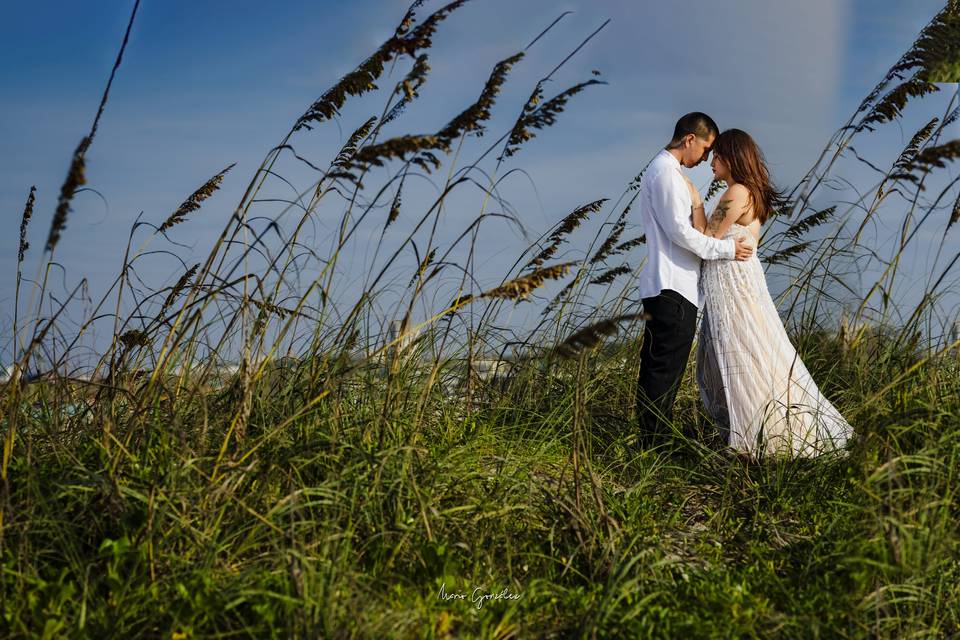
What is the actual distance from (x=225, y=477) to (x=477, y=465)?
1.00 meters

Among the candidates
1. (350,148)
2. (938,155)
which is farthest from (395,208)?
(938,155)

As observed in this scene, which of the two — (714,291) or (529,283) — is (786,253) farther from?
(529,283)

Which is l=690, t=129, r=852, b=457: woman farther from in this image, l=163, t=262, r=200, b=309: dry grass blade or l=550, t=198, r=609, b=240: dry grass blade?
l=163, t=262, r=200, b=309: dry grass blade

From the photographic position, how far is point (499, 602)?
8.86ft

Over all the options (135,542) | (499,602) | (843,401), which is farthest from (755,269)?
(135,542)

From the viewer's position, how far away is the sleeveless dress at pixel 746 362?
14.3 ft

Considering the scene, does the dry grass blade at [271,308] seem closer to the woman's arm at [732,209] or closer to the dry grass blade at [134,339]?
the dry grass blade at [134,339]

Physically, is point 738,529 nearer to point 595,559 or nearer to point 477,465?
point 595,559

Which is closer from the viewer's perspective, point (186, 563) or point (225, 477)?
point (186, 563)

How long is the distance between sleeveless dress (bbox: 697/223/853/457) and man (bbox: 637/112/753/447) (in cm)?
10

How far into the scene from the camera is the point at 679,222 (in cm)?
465

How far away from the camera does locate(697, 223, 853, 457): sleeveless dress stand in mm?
4371

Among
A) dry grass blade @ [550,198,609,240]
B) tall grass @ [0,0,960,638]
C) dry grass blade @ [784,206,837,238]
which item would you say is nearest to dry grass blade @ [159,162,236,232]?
tall grass @ [0,0,960,638]

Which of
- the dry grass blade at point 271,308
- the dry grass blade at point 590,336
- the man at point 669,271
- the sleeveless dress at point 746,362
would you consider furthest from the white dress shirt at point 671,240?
the dry grass blade at point 590,336
